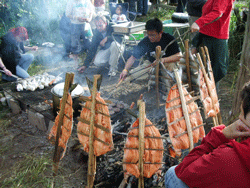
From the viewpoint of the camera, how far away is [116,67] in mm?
7012

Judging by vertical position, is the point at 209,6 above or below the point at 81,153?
above

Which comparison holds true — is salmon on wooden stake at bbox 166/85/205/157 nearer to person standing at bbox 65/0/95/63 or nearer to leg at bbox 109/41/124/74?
leg at bbox 109/41/124/74

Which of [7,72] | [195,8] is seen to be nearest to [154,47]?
[195,8]

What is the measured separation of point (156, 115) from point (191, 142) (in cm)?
187

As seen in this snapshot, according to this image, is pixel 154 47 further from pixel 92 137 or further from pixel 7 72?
pixel 7 72

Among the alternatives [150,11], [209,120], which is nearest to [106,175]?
[209,120]

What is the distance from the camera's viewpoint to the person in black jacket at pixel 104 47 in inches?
274

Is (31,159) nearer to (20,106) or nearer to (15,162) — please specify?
(15,162)

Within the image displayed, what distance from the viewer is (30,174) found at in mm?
3268

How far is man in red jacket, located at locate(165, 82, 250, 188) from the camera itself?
4.79 ft

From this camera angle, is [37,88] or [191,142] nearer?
[191,142]

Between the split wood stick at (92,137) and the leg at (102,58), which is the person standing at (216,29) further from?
the leg at (102,58)

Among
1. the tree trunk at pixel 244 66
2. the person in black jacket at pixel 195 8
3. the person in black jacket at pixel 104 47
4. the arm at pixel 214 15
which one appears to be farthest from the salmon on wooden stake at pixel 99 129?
the person in black jacket at pixel 104 47

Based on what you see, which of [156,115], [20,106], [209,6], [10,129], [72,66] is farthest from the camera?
[72,66]
